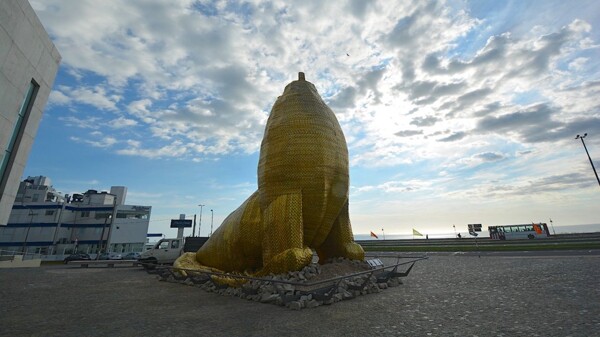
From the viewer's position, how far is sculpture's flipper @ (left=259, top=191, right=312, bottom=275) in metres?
8.45

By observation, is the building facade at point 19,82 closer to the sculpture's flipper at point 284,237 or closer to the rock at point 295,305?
the sculpture's flipper at point 284,237

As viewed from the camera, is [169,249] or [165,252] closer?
[165,252]

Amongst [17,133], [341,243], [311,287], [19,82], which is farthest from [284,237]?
[17,133]

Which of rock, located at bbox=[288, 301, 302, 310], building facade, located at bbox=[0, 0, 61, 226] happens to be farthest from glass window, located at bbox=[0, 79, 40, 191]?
rock, located at bbox=[288, 301, 302, 310]

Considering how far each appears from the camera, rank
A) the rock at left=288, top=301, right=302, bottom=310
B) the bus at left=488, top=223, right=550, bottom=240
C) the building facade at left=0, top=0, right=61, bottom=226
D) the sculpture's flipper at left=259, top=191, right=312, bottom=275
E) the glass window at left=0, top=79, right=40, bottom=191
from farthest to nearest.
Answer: the bus at left=488, top=223, right=550, bottom=240, the glass window at left=0, top=79, right=40, bottom=191, the building facade at left=0, top=0, right=61, bottom=226, the sculpture's flipper at left=259, top=191, right=312, bottom=275, the rock at left=288, top=301, right=302, bottom=310

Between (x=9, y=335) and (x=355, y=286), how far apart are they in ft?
25.9

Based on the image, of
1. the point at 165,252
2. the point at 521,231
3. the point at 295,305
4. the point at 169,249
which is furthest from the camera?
the point at 521,231

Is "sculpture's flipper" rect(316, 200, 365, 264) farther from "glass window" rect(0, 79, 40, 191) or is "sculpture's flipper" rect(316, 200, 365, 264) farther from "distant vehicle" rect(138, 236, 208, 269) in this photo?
"glass window" rect(0, 79, 40, 191)

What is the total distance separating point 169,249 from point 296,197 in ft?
50.0

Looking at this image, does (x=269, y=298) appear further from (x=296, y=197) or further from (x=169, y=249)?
(x=169, y=249)

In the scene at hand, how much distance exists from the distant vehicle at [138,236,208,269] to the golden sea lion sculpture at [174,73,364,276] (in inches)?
429

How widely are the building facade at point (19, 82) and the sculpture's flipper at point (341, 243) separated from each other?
13.9m

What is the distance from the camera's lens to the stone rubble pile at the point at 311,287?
7598 millimetres

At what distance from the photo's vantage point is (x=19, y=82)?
41.1 ft
